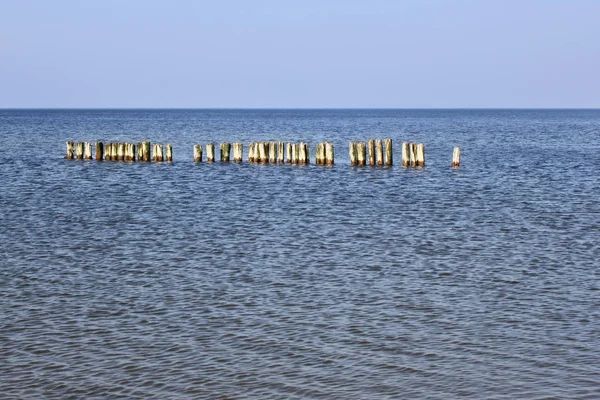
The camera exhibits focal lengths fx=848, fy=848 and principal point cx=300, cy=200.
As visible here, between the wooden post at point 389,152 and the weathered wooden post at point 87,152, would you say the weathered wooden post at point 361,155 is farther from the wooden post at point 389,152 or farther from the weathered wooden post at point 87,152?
the weathered wooden post at point 87,152

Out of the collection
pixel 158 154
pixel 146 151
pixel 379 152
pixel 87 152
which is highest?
pixel 379 152

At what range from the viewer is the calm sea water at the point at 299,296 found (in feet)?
35.8

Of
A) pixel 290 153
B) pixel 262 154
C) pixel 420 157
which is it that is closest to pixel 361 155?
pixel 420 157

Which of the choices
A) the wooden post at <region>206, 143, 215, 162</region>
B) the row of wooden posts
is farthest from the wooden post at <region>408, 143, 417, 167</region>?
the wooden post at <region>206, 143, 215, 162</region>

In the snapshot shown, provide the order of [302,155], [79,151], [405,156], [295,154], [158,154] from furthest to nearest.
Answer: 1. [79,151]
2. [158,154]
3. [302,155]
4. [295,154]
5. [405,156]

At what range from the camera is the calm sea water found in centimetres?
1091

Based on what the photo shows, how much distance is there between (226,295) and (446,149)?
52.8 meters

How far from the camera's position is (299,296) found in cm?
1530

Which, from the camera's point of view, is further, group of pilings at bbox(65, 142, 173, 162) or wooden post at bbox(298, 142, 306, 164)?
group of pilings at bbox(65, 142, 173, 162)

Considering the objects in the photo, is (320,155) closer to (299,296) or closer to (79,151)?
(79,151)

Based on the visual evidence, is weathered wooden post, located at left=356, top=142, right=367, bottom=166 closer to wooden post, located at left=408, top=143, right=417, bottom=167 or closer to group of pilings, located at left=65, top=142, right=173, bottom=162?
wooden post, located at left=408, top=143, right=417, bottom=167

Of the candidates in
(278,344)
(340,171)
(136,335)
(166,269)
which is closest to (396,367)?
(278,344)

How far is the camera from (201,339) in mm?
12578

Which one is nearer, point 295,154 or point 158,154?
point 295,154
